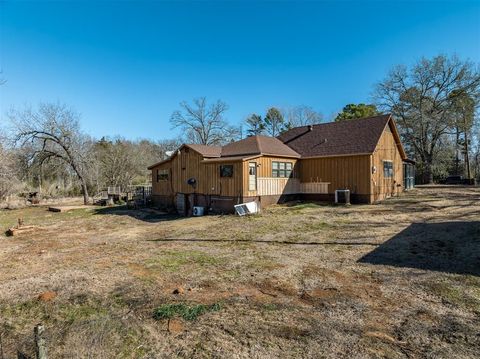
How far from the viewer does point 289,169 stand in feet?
64.4

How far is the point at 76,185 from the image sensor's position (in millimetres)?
33281

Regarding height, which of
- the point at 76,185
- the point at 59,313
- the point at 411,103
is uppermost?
the point at 411,103

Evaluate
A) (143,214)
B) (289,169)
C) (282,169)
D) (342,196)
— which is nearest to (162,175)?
(143,214)

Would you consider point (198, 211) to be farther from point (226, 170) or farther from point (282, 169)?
point (282, 169)

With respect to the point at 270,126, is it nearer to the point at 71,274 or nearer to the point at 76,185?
the point at 76,185

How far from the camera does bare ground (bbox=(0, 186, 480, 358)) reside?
155 inches

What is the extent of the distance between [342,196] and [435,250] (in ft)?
33.2

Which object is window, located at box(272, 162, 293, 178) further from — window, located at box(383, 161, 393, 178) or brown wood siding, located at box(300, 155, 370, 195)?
window, located at box(383, 161, 393, 178)

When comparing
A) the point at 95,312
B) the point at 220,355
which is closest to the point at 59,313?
the point at 95,312

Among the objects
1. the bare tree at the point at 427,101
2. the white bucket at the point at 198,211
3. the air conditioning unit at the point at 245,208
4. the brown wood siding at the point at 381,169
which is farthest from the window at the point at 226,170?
the bare tree at the point at 427,101

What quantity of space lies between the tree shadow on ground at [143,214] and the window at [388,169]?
525 inches

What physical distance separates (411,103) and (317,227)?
27.9m

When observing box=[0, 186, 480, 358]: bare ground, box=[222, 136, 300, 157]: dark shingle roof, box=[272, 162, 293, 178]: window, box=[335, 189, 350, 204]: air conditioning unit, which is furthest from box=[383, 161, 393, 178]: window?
box=[0, 186, 480, 358]: bare ground

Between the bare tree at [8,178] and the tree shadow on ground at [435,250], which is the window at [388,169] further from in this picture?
the bare tree at [8,178]
